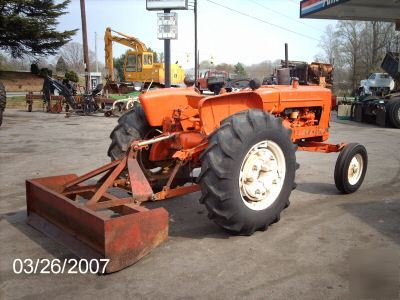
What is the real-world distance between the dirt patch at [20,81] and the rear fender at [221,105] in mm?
33027

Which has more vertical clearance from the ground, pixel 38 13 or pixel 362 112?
pixel 38 13

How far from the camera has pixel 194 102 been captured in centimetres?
479

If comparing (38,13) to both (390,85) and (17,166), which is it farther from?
(17,166)

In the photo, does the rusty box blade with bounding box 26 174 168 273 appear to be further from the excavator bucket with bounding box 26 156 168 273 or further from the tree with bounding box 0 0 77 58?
the tree with bounding box 0 0 77 58

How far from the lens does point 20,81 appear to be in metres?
34.7

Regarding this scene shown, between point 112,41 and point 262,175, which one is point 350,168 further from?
point 112,41

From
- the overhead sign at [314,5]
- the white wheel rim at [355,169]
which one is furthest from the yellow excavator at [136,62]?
the white wheel rim at [355,169]

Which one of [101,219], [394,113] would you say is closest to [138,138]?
[101,219]

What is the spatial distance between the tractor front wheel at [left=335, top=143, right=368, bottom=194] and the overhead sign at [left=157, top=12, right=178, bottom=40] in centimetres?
679

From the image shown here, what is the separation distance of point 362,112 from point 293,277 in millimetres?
14112

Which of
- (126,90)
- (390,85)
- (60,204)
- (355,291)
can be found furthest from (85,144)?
(390,85)

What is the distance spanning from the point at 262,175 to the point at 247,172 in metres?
0.21

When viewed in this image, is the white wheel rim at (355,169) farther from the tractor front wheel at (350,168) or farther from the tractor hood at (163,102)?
the tractor hood at (163,102)

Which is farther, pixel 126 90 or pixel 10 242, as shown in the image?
pixel 126 90
